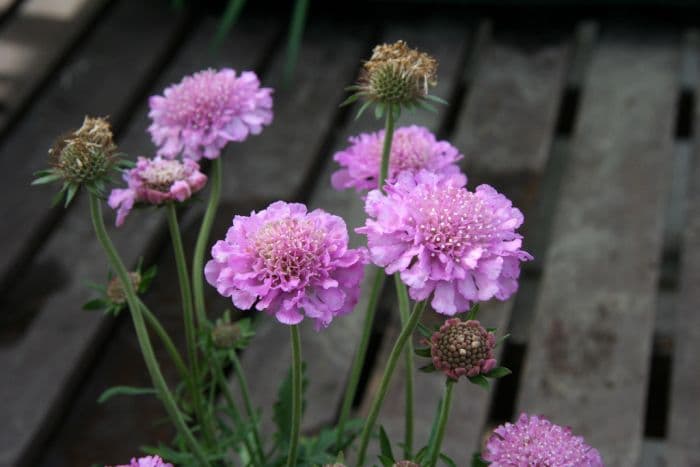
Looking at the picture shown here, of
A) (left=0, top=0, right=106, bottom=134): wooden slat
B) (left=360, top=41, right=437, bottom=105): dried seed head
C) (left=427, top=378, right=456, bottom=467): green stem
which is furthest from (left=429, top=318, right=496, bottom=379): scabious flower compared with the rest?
(left=0, top=0, right=106, bottom=134): wooden slat

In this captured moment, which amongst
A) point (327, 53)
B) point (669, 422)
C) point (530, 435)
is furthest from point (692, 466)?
point (327, 53)

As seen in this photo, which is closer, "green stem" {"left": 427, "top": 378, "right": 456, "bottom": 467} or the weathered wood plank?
"green stem" {"left": 427, "top": 378, "right": 456, "bottom": 467}

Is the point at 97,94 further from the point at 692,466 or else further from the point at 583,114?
the point at 692,466

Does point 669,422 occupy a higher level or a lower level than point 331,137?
lower

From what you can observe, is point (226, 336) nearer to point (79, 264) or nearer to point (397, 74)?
point (397, 74)

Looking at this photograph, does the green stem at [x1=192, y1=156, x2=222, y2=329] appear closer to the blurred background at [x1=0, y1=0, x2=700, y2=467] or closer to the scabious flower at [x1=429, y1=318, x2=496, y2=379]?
the scabious flower at [x1=429, y1=318, x2=496, y2=379]

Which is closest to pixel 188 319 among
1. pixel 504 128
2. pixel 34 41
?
pixel 504 128
